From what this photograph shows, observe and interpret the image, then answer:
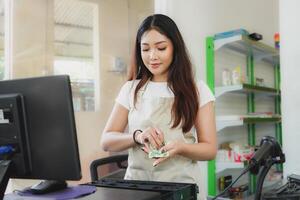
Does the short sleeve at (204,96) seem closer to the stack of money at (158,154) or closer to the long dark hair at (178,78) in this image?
the long dark hair at (178,78)

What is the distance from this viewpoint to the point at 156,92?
1250mm

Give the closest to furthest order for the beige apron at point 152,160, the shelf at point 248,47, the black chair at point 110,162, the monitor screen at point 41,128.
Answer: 1. the monitor screen at point 41,128
2. the beige apron at point 152,160
3. the black chair at point 110,162
4. the shelf at point 248,47

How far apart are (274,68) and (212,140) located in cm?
343

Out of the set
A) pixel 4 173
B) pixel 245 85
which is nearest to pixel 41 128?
pixel 4 173

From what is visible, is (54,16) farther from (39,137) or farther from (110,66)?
(39,137)

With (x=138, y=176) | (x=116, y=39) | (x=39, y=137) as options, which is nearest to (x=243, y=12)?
(x=116, y=39)

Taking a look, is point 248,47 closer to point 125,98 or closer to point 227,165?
point 227,165

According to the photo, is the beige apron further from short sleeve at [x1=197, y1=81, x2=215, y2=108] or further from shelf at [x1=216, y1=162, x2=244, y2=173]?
shelf at [x1=216, y1=162, x2=244, y2=173]

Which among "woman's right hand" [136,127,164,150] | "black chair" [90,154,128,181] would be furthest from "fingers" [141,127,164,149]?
"black chair" [90,154,128,181]

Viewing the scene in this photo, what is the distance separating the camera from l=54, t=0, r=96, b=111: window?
2637 millimetres

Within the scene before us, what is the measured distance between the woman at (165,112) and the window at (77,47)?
1.50 meters

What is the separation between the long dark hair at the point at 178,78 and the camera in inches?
46.2

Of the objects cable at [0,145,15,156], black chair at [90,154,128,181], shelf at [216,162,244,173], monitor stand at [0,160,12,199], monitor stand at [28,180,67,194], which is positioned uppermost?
cable at [0,145,15,156]

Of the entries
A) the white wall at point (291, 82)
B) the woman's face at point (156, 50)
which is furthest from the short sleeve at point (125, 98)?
the white wall at point (291, 82)
